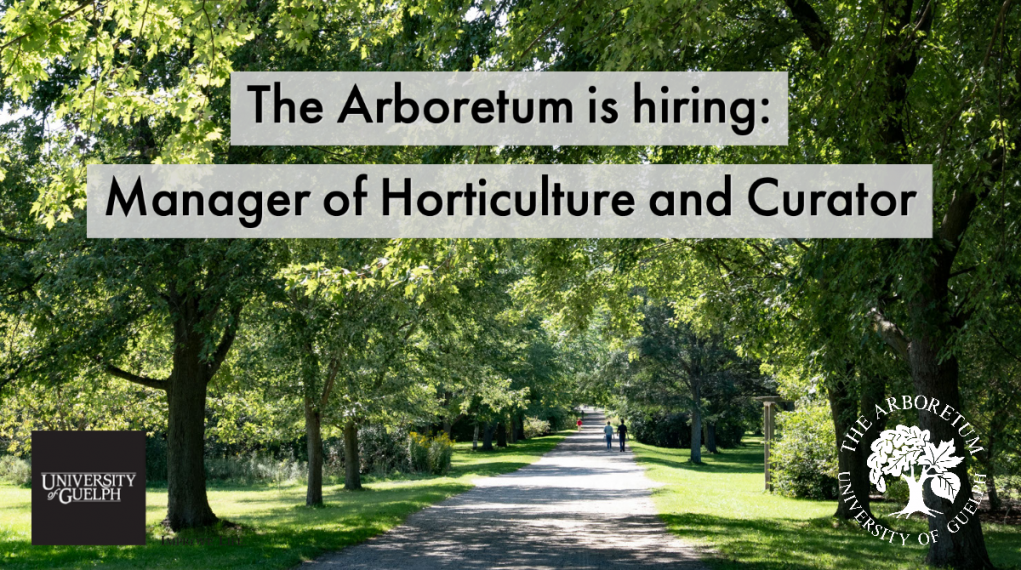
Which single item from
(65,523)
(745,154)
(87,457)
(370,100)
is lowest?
(65,523)

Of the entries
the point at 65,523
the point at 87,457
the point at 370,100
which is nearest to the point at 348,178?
the point at 370,100

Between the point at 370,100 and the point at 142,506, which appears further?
the point at 142,506

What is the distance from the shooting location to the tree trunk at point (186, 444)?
49.7 ft

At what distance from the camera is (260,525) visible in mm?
15906

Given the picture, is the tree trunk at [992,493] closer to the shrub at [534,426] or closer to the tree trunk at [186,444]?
the tree trunk at [186,444]

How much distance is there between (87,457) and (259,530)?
3915 mm

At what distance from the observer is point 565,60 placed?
1019cm

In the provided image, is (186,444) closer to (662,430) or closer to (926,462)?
(926,462)

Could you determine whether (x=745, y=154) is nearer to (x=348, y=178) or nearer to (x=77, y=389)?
(x=348, y=178)

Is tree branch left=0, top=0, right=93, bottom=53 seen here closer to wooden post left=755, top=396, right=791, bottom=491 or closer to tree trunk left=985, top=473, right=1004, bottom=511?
tree trunk left=985, top=473, right=1004, bottom=511

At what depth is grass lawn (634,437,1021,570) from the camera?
11719 mm

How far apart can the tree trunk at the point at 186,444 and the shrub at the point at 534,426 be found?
5528cm

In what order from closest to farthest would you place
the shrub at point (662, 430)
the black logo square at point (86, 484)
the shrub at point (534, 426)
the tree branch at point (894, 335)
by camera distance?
the tree branch at point (894, 335) < the black logo square at point (86, 484) < the shrub at point (662, 430) < the shrub at point (534, 426)

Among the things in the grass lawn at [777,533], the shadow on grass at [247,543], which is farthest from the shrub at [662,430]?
the shadow on grass at [247,543]
